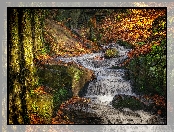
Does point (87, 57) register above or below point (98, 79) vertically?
above

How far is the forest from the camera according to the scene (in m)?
6.74

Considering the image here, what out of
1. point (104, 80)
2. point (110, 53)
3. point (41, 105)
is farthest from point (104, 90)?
point (41, 105)

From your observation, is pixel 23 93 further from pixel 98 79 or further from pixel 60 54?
pixel 98 79

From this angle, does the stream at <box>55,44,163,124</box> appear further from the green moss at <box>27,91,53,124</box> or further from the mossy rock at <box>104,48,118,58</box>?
the green moss at <box>27,91,53,124</box>

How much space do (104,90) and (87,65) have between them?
0.62m

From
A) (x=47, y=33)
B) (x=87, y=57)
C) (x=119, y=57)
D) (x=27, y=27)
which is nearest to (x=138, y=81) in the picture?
(x=119, y=57)

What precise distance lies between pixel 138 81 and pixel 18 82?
2434 millimetres

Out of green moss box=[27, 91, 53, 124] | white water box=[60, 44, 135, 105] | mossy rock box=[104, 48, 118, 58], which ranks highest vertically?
mossy rock box=[104, 48, 118, 58]

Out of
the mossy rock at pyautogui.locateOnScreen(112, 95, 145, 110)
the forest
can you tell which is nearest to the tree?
the forest

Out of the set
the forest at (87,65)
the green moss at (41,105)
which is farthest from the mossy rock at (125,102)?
the green moss at (41,105)

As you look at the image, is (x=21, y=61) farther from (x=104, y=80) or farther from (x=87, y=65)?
(x=104, y=80)

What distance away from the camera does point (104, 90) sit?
22.5ft

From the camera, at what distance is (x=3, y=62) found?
6711 mm

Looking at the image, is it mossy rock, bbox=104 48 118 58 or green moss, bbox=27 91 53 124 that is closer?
mossy rock, bbox=104 48 118 58
